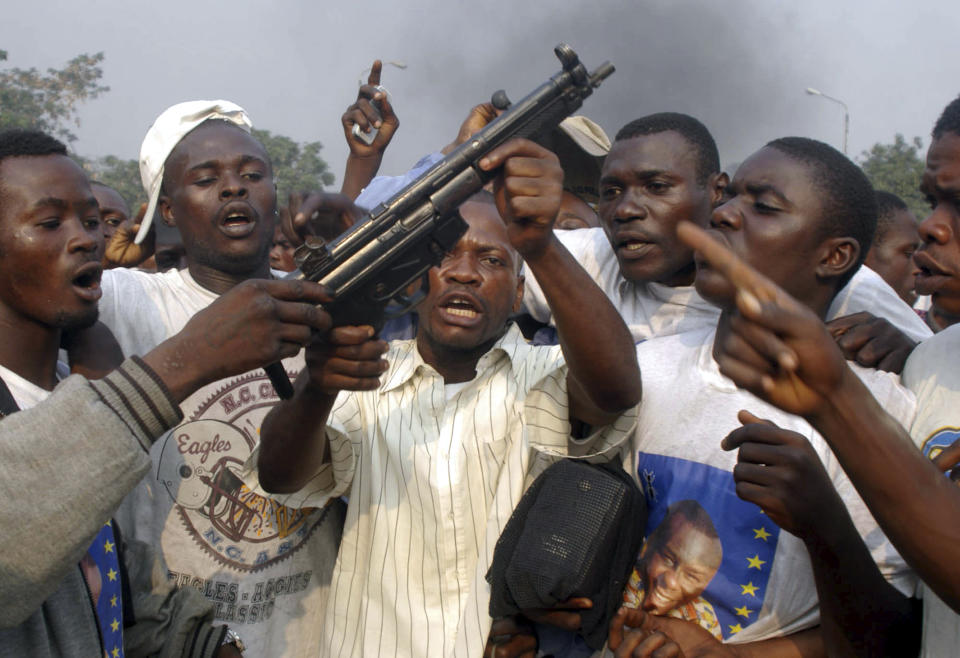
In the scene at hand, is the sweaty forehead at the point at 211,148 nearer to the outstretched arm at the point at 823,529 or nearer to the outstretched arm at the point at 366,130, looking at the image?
the outstretched arm at the point at 366,130

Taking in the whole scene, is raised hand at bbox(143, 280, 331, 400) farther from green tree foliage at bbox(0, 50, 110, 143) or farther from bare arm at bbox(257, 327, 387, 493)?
green tree foliage at bbox(0, 50, 110, 143)

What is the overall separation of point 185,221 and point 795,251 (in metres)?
2.25

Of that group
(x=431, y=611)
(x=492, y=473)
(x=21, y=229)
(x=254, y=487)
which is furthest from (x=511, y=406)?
(x=21, y=229)

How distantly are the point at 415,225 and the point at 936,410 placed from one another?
1.47 metres

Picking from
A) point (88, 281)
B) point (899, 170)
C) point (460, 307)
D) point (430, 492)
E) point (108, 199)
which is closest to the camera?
point (88, 281)

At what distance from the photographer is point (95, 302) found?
230 centimetres

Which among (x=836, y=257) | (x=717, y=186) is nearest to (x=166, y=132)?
(x=717, y=186)

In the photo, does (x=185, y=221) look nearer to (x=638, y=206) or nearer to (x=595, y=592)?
(x=638, y=206)

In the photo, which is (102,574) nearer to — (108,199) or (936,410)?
(936,410)

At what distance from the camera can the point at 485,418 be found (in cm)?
255

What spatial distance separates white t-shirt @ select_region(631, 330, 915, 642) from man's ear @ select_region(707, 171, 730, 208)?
103cm

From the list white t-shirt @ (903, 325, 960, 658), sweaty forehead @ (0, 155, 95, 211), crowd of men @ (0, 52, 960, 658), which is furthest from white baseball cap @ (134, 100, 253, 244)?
white t-shirt @ (903, 325, 960, 658)

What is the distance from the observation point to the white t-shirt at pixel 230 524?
105 inches

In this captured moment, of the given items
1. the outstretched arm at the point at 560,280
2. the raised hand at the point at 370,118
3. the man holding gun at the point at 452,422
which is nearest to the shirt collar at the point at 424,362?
the man holding gun at the point at 452,422
